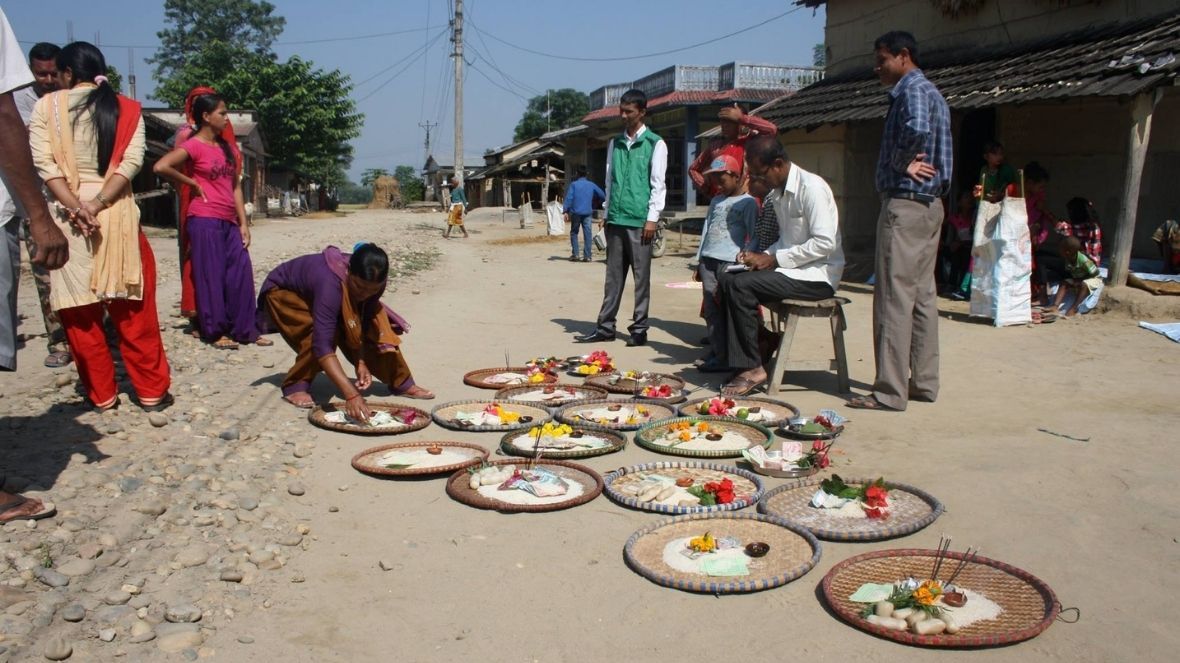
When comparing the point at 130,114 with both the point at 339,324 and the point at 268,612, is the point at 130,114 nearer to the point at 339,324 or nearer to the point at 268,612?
the point at 339,324

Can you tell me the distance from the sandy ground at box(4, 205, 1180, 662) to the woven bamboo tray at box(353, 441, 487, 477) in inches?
2.3

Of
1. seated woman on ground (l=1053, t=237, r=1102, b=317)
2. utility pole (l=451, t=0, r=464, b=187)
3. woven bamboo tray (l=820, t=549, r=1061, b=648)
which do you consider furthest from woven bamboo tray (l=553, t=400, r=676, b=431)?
utility pole (l=451, t=0, r=464, b=187)

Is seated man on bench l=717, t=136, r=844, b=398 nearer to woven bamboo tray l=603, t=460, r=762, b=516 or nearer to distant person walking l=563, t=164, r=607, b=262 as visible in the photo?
woven bamboo tray l=603, t=460, r=762, b=516

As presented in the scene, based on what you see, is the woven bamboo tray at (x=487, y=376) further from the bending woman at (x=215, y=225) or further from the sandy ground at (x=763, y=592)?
the bending woman at (x=215, y=225)

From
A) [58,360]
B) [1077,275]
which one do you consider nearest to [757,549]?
[58,360]

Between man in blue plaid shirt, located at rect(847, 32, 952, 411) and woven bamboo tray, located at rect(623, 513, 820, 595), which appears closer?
woven bamboo tray, located at rect(623, 513, 820, 595)

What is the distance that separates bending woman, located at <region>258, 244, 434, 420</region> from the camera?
15.9 feet

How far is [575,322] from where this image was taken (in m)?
9.16

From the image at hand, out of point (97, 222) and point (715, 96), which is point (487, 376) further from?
point (715, 96)

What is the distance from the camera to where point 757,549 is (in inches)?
131

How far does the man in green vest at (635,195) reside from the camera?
293 inches

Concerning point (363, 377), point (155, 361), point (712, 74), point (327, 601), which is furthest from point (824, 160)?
point (712, 74)

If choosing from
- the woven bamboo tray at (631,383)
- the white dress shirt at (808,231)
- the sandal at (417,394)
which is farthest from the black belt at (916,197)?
the sandal at (417,394)

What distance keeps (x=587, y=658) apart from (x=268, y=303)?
363 cm
